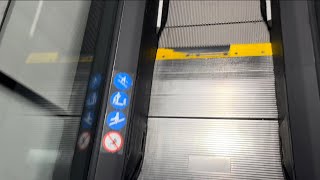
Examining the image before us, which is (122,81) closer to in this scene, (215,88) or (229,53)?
(215,88)

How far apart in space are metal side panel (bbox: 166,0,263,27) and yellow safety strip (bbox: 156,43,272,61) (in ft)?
0.78

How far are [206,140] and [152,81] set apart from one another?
0.58 meters

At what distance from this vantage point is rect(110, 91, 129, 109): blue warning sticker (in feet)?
6.26

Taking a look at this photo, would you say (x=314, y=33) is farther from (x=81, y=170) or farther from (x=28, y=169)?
(x=28, y=169)

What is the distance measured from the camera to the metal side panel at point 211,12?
2.45 metres

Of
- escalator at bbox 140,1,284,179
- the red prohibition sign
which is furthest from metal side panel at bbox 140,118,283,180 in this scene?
the red prohibition sign

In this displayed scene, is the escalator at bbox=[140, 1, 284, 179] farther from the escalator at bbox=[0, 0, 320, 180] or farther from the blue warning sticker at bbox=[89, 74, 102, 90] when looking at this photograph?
the blue warning sticker at bbox=[89, 74, 102, 90]

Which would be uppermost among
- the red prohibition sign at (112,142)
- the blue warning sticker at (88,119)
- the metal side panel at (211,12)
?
the metal side panel at (211,12)

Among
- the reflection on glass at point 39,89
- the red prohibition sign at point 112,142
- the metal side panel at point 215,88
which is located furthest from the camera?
the metal side panel at point 215,88

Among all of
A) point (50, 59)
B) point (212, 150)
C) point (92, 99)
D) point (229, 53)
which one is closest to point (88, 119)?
point (92, 99)

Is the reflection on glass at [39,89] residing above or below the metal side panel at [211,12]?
below

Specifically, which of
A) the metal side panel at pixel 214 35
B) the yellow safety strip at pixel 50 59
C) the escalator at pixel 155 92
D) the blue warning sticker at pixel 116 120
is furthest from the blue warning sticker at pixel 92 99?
the metal side panel at pixel 214 35

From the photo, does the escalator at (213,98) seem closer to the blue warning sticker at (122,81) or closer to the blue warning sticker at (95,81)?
the blue warning sticker at (122,81)

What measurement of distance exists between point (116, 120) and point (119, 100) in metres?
0.13
